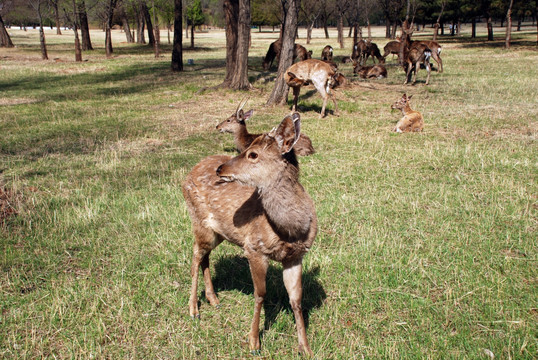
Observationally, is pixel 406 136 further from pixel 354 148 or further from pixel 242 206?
pixel 242 206

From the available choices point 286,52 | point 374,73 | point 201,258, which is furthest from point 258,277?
point 374,73

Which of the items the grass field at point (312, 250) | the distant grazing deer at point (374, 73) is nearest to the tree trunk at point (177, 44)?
the distant grazing deer at point (374, 73)

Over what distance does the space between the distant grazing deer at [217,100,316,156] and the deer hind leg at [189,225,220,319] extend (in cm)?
395

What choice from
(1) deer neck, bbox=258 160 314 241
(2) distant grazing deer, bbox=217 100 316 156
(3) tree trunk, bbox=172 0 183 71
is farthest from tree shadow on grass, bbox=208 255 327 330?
(3) tree trunk, bbox=172 0 183 71

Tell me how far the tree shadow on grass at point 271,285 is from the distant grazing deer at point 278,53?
19.0 meters

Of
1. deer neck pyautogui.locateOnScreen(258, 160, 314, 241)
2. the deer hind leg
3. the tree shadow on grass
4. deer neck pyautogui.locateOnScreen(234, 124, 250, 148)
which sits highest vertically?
deer neck pyautogui.locateOnScreen(258, 160, 314, 241)

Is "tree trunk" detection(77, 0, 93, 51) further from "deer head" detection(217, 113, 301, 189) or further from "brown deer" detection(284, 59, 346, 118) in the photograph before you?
"deer head" detection(217, 113, 301, 189)

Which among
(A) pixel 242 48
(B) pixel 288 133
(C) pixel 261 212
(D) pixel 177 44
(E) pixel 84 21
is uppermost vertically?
(E) pixel 84 21

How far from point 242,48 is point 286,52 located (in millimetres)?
2811

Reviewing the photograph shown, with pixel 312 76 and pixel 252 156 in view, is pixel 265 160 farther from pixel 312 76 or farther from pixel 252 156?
pixel 312 76

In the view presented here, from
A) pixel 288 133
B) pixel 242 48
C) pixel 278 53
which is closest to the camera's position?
pixel 288 133

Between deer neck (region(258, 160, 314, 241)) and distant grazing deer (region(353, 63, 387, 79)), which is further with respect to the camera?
distant grazing deer (region(353, 63, 387, 79))

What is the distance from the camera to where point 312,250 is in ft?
15.2

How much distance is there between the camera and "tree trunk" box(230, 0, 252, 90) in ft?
48.0
